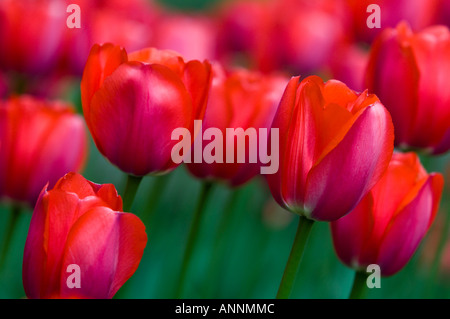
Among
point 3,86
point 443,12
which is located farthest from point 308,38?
point 3,86

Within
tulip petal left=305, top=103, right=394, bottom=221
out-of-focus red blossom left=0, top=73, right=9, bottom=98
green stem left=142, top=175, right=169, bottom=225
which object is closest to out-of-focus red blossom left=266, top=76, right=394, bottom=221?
tulip petal left=305, top=103, right=394, bottom=221

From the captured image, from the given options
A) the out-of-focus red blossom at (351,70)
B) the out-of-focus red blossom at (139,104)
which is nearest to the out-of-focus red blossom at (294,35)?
the out-of-focus red blossom at (351,70)

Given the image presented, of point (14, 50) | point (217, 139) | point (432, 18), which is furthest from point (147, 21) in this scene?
point (217, 139)

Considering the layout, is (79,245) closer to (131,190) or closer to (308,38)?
(131,190)

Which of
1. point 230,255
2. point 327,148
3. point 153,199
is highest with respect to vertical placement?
point 327,148

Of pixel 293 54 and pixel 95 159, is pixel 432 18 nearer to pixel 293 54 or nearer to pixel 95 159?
pixel 293 54

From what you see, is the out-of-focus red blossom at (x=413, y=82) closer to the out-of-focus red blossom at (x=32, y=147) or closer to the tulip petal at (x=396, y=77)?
the tulip petal at (x=396, y=77)
